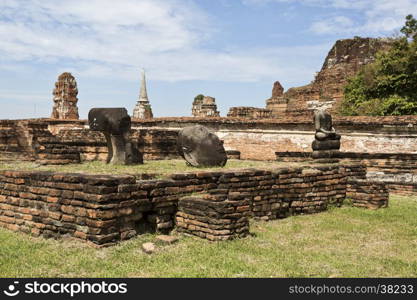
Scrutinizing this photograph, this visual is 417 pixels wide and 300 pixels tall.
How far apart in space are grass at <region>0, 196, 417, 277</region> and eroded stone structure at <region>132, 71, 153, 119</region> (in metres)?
27.5

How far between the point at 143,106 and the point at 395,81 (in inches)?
844

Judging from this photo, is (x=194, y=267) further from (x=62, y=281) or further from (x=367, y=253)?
(x=367, y=253)

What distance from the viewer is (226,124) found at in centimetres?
1736

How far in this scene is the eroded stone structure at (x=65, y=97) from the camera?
21.9 m

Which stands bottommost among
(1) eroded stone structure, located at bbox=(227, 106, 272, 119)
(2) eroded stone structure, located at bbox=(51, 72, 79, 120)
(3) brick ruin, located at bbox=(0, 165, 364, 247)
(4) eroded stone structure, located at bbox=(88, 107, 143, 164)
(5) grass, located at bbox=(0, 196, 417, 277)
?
(5) grass, located at bbox=(0, 196, 417, 277)

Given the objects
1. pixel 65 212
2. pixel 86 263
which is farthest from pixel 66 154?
pixel 86 263

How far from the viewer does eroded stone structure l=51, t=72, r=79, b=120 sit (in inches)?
861

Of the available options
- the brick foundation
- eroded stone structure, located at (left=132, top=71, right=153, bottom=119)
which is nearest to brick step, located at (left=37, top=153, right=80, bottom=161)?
the brick foundation

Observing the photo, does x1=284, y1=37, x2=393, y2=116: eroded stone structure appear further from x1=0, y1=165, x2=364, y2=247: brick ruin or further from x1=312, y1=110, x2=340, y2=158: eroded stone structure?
x1=0, y1=165, x2=364, y2=247: brick ruin

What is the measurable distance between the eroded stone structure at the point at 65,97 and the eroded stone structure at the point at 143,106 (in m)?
10.4

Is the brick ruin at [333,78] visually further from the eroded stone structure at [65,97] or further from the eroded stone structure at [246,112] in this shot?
the eroded stone structure at [65,97]

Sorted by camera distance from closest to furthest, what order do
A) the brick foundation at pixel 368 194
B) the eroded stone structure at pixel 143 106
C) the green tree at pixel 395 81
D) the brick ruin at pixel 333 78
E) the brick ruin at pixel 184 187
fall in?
the brick ruin at pixel 184 187, the brick foundation at pixel 368 194, the green tree at pixel 395 81, the brick ruin at pixel 333 78, the eroded stone structure at pixel 143 106

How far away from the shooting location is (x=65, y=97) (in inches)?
864

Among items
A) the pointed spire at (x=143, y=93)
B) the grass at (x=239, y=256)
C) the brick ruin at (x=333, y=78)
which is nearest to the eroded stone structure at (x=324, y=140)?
the grass at (x=239, y=256)
